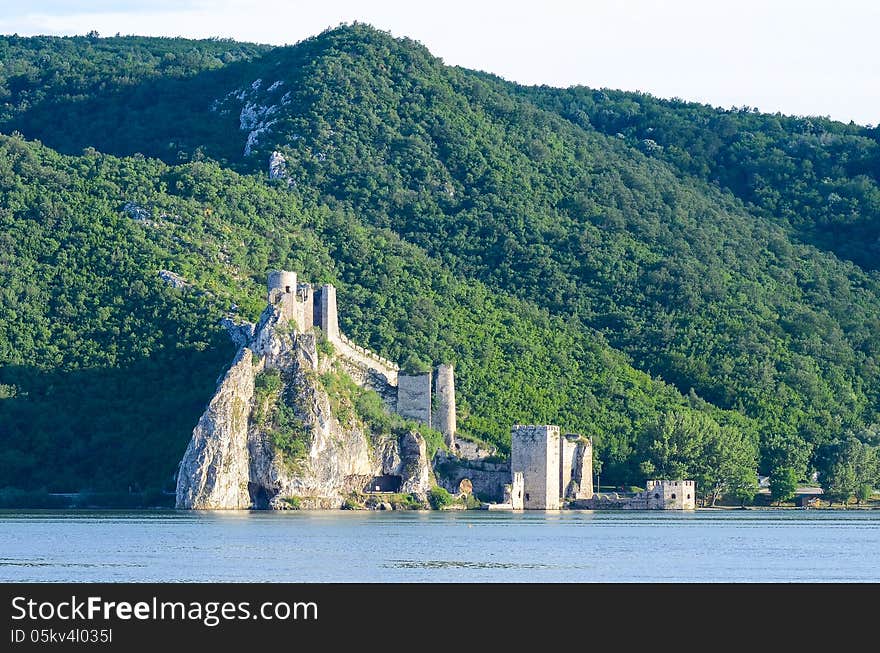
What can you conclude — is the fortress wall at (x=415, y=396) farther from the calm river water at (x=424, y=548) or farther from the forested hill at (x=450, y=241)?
the calm river water at (x=424, y=548)

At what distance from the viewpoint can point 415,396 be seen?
10762cm

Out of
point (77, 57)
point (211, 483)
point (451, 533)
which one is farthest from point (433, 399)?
point (77, 57)

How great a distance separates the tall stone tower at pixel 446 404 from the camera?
357ft

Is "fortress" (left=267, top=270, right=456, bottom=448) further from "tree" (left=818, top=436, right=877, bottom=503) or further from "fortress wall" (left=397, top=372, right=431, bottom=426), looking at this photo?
"tree" (left=818, top=436, right=877, bottom=503)

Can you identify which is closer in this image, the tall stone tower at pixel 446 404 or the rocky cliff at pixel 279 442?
the rocky cliff at pixel 279 442

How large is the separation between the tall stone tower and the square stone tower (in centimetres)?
405

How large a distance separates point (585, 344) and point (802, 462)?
Answer: 756 inches

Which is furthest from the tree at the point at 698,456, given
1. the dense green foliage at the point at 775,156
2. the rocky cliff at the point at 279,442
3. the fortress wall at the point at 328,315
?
the dense green foliage at the point at 775,156

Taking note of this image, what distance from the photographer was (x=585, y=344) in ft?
430

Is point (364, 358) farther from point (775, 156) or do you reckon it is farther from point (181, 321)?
point (775, 156)

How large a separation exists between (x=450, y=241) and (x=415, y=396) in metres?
43.1

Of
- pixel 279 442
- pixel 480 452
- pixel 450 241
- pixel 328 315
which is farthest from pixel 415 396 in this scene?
pixel 450 241

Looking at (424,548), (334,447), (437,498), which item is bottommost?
(424,548)

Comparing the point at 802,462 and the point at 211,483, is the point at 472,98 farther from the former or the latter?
the point at 211,483
